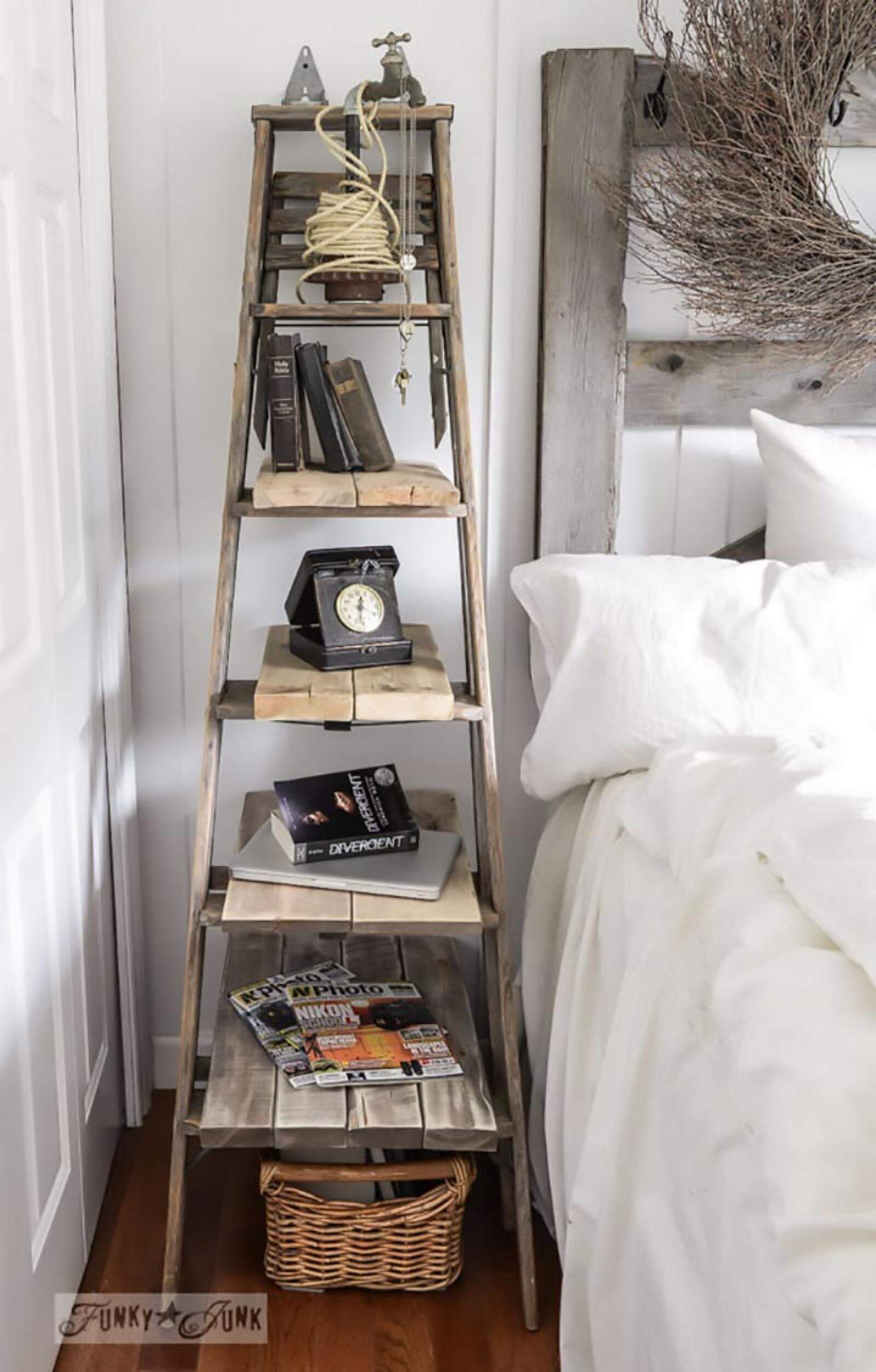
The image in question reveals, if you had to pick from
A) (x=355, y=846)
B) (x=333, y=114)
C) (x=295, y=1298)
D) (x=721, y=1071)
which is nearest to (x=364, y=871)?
(x=355, y=846)

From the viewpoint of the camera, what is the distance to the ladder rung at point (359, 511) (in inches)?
65.2

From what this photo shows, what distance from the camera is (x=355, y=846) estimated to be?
181 cm

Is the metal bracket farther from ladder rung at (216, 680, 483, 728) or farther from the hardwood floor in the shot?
the hardwood floor

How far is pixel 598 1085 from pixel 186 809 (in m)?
1.02

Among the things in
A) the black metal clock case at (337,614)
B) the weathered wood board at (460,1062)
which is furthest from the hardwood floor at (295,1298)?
the black metal clock case at (337,614)

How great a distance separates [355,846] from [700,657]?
1.78 feet

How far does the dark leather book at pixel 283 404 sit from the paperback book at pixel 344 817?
454 mm

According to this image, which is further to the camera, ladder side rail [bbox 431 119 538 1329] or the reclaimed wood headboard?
the reclaimed wood headboard

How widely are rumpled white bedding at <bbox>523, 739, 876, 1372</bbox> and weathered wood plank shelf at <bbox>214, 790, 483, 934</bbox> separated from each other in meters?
0.16

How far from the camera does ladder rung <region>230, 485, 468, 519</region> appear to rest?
5.43 feet

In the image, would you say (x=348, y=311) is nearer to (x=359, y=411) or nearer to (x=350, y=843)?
(x=359, y=411)

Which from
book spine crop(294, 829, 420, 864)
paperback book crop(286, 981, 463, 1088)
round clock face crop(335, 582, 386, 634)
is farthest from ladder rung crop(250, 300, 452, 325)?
paperback book crop(286, 981, 463, 1088)

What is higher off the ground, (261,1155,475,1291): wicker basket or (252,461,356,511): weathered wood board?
(252,461,356,511): weathered wood board

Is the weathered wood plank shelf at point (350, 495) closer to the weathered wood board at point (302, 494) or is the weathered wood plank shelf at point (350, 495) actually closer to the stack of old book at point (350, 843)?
the weathered wood board at point (302, 494)
